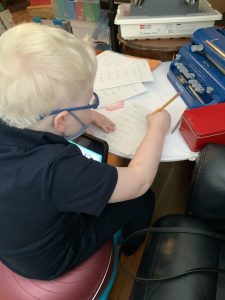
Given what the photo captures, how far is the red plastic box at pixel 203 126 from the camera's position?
0.74 metres

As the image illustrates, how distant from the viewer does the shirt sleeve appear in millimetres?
576

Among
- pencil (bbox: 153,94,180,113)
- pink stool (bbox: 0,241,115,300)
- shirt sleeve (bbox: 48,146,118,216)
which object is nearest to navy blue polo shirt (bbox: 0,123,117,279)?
shirt sleeve (bbox: 48,146,118,216)

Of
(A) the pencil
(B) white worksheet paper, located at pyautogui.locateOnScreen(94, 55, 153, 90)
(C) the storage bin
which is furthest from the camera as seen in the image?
(C) the storage bin

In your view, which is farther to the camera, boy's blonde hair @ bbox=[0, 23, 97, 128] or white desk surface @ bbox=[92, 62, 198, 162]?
white desk surface @ bbox=[92, 62, 198, 162]

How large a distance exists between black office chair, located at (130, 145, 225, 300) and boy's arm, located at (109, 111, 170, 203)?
0.40 feet

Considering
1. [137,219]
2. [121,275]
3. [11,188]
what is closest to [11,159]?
[11,188]

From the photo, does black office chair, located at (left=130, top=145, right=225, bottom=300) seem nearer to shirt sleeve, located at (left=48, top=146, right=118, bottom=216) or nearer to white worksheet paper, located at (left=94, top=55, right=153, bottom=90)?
shirt sleeve, located at (left=48, top=146, right=118, bottom=216)

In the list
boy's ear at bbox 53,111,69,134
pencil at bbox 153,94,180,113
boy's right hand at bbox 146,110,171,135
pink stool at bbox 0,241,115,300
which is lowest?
pink stool at bbox 0,241,115,300

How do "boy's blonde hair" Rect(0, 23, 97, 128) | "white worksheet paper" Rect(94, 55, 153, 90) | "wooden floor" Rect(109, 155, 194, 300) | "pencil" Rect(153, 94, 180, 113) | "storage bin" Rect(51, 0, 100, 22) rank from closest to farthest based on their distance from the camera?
1. "boy's blonde hair" Rect(0, 23, 97, 128)
2. "pencil" Rect(153, 94, 180, 113)
3. "white worksheet paper" Rect(94, 55, 153, 90)
4. "wooden floor" Rect(109, 155, 194, 300)
5. "storage bin" Rect(51, 0, 100, 22)

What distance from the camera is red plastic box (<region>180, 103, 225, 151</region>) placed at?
29.1 inches

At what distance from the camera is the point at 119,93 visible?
3.26 feet

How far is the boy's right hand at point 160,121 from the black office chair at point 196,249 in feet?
0.45

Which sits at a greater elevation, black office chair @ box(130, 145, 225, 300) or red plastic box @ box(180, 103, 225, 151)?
red plastic box @ box(180, 103, 225, 151)

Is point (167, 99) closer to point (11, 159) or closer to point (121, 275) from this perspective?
point (11, 159)
